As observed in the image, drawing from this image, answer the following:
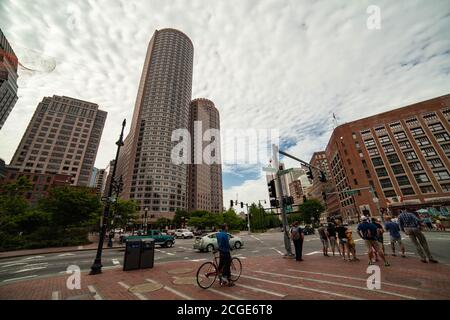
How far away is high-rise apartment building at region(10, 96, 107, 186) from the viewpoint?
92.5 m

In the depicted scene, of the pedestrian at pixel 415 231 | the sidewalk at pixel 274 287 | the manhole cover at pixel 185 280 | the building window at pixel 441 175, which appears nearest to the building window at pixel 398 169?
the building window at pixel 441 175

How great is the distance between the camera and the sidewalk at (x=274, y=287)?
4.89m

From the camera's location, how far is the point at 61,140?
3991 inches

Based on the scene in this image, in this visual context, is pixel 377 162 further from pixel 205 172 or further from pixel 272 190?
pixel 205 172

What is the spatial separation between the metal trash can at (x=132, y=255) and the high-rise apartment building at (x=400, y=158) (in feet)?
156

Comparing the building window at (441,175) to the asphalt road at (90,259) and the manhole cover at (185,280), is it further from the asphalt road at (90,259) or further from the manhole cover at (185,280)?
the manhole cover at (185,280)

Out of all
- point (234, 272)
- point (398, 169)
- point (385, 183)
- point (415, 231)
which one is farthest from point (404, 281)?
point (398, 169)

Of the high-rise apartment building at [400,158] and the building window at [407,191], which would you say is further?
the building window at [407,191]

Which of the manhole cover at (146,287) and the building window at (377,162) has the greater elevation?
the building window at (377,162)

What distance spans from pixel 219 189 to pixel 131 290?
14354 cm

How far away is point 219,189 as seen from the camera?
148 metres

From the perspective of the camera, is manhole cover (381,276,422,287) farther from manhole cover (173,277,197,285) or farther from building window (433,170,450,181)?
building window (433,170,450,181)
